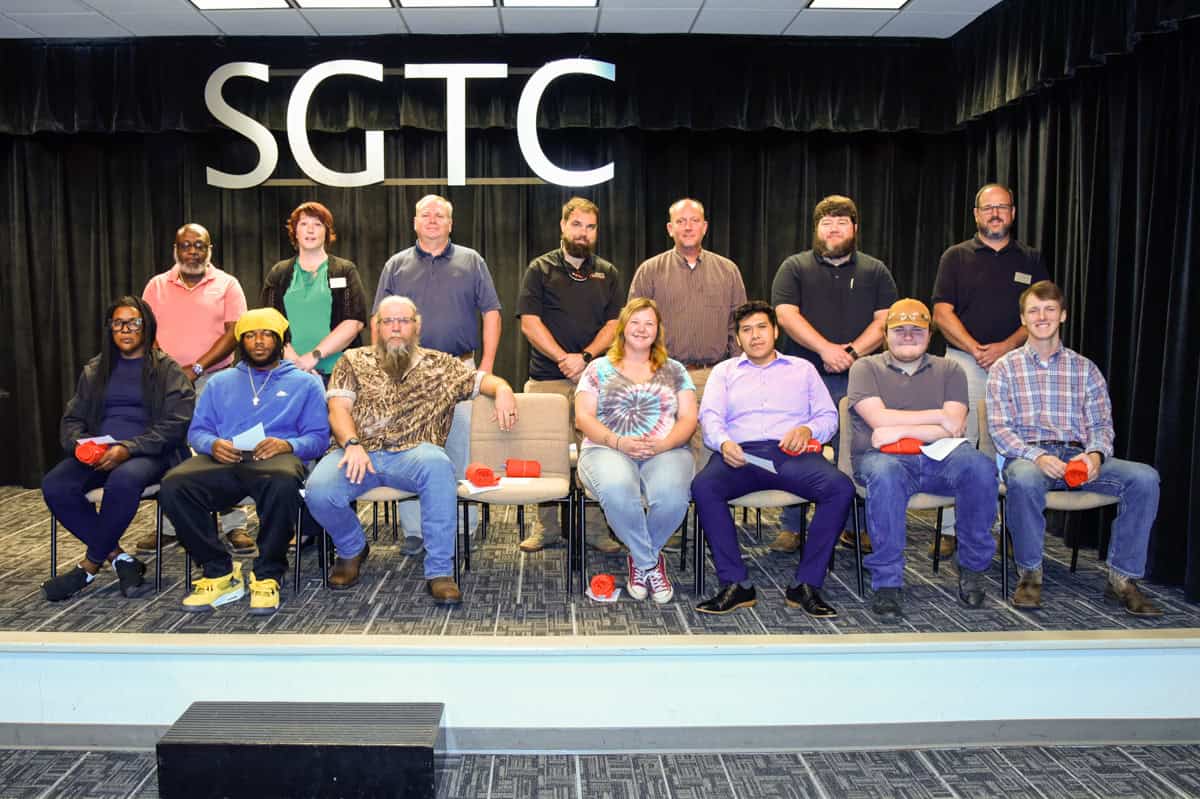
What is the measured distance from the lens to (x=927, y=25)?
5.40 meters

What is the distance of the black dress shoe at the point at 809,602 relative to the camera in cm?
319

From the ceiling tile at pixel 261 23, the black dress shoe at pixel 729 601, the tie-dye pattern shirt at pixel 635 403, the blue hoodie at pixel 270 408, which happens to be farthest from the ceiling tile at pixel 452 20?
the black dress shoe at pixel 729 601

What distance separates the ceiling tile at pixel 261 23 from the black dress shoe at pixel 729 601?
419cm

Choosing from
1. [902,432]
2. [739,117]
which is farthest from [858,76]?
[902,432]

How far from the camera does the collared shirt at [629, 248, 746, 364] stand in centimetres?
428

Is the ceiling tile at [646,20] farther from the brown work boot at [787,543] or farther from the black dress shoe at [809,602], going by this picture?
the black dress shoe at [809,602]

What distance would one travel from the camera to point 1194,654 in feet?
9.29

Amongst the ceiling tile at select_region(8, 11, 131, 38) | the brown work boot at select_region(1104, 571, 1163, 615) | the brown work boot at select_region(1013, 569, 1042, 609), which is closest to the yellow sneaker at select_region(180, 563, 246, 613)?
the brown work boot at select_region(1013, 569, 1042, 609)

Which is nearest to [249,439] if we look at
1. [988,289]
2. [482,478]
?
[482,478]

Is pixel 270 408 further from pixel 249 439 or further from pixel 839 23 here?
pixel 839 23

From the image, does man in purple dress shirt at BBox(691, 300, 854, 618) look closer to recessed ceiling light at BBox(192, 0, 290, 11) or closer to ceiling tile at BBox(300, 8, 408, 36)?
ceiling tile at BBox(300, 8, 408, 36)

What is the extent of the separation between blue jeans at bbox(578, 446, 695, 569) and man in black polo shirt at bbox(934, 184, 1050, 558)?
5.10ft

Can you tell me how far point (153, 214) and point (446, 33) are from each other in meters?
2.37

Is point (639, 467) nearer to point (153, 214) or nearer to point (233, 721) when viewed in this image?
point (233, 721)
